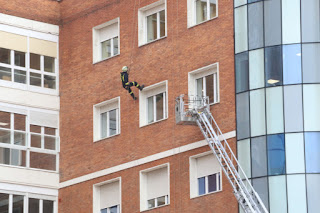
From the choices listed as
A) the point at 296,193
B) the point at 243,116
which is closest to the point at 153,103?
the point at 243,116

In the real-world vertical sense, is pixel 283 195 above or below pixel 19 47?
below

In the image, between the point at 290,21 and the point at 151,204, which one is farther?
the point at 151,204

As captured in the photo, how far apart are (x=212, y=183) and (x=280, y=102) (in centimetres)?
429

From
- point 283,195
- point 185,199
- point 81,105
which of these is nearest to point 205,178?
point 185,199

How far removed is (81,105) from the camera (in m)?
51.2

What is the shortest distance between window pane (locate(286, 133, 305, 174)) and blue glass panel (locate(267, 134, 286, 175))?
18 centimetres

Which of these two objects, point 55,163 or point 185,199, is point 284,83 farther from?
point 55,163

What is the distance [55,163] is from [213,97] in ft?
30.6

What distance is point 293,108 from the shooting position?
4275 centimetres

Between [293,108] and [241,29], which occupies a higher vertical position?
[241,29]

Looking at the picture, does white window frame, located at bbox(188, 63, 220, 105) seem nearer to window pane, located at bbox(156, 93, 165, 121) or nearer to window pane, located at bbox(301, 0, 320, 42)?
window pane, located at bbox(156, 93, 165, 121)

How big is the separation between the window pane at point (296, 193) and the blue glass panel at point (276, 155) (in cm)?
47

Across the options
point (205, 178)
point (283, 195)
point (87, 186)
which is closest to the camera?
point (283, 195)

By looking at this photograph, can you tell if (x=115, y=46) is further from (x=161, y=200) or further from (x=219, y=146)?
(x=219, y=146)
